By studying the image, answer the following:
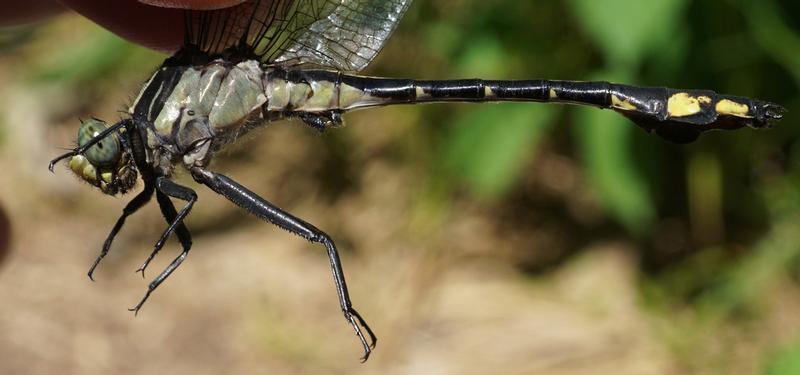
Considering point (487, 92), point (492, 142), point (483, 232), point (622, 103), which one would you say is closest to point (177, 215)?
point (487, 92)

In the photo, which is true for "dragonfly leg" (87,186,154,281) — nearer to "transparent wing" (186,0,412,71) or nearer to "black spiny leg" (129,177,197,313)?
"black spiny leg" (129,177,197,313)

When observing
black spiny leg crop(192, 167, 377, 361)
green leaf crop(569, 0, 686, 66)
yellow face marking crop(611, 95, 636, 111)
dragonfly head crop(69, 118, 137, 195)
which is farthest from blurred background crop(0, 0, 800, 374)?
dragonfly head crop(69, 118, 137, 195)

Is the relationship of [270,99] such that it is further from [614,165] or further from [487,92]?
[614,165]

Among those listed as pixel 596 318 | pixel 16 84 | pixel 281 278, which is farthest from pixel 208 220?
pixel 596 318

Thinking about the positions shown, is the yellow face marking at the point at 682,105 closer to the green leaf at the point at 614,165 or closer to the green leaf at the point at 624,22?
the green leaf at the point at 624,22

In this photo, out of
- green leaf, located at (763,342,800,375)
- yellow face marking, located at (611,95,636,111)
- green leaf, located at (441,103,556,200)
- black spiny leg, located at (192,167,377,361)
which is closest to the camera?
black spiny leg, located at (192,167,377,361)

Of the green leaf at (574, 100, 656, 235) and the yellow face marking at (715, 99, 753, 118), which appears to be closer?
the yellow face marking at (715, 99, 753, 118)

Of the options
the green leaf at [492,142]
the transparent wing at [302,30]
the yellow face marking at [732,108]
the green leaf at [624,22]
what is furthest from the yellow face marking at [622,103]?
the green leaf at [492,142]

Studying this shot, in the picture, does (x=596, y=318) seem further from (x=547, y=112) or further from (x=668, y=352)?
(x=547, y=112)
